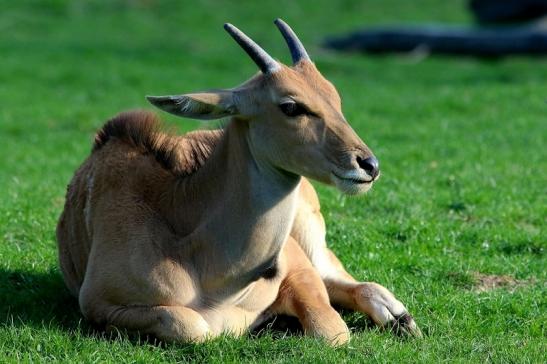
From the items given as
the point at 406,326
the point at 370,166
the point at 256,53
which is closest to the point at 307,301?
the point at 406,326

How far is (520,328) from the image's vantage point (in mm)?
7031

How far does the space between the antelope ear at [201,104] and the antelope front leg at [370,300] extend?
1.60 metres

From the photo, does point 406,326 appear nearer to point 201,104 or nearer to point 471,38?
point 201,104

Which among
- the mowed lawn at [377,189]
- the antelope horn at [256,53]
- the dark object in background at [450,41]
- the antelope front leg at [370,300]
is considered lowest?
the dark object in background at [450,41]

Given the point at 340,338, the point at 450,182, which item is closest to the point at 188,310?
the point at 340,338

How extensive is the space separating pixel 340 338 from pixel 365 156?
1.17 metres

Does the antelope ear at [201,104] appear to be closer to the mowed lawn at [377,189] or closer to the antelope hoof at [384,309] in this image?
the mowed lawn at [377,189]

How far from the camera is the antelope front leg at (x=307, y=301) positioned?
665 cm

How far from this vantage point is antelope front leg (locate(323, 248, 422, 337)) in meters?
6.92

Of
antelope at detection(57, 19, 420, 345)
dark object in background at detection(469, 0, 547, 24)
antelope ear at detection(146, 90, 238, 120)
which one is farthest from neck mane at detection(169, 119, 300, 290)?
dark object in background at detection(469, 0, 547, 24)

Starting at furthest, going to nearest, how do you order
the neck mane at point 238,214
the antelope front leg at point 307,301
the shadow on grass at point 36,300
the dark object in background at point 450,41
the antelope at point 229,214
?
the dark object in background at point 450,41 → the shadow on grass at point 36,300 → the antelope front leg at point 307,301 → the neck mane at point 238,214 → the antelope at point 229,214

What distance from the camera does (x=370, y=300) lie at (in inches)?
280

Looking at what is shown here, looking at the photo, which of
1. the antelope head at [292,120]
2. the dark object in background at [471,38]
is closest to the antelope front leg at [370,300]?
the antelope head at [292,120]

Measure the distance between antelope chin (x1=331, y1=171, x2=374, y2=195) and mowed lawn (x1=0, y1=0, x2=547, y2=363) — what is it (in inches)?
36.3
